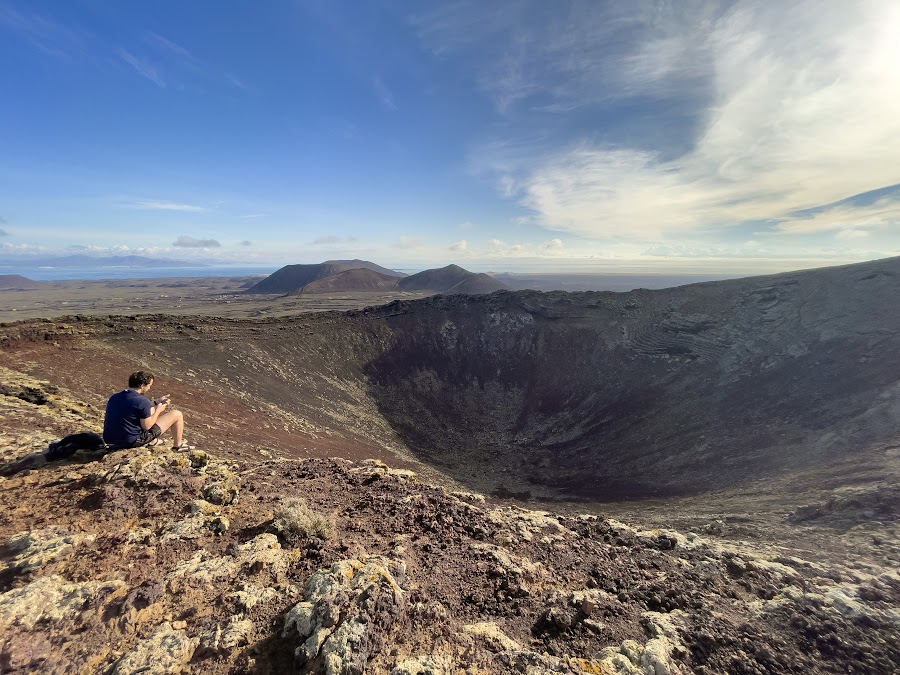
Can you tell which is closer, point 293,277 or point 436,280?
point 436,280

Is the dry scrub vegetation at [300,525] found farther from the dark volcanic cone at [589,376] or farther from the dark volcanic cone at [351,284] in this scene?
the dark volcanic cone at [351,284]

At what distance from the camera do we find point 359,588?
372cm

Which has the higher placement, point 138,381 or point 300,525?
point 138,381

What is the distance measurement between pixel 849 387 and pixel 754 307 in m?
13.4

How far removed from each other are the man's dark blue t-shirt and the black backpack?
127 mm

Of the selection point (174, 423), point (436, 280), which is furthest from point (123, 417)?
point (436, 280)

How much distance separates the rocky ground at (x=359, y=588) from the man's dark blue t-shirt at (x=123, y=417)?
39cm

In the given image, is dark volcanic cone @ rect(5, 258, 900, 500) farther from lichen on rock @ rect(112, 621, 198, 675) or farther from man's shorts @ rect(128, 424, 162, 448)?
lichen on rock @ rect(112, 621, 198, 675)

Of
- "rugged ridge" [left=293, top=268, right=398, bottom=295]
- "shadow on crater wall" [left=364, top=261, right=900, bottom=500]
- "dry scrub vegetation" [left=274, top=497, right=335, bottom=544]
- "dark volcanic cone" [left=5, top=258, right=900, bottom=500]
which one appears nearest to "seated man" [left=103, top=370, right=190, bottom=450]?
"dry scrub vegetation" [left=274, top=497, right=335, bottom=544]

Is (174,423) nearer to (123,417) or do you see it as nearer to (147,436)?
(147,436)

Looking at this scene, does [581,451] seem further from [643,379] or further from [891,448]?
[891,448]

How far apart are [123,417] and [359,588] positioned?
16.1 ft

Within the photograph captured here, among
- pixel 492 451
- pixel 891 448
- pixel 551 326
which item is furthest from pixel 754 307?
pixel 492 451

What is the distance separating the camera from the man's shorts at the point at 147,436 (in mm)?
6031
